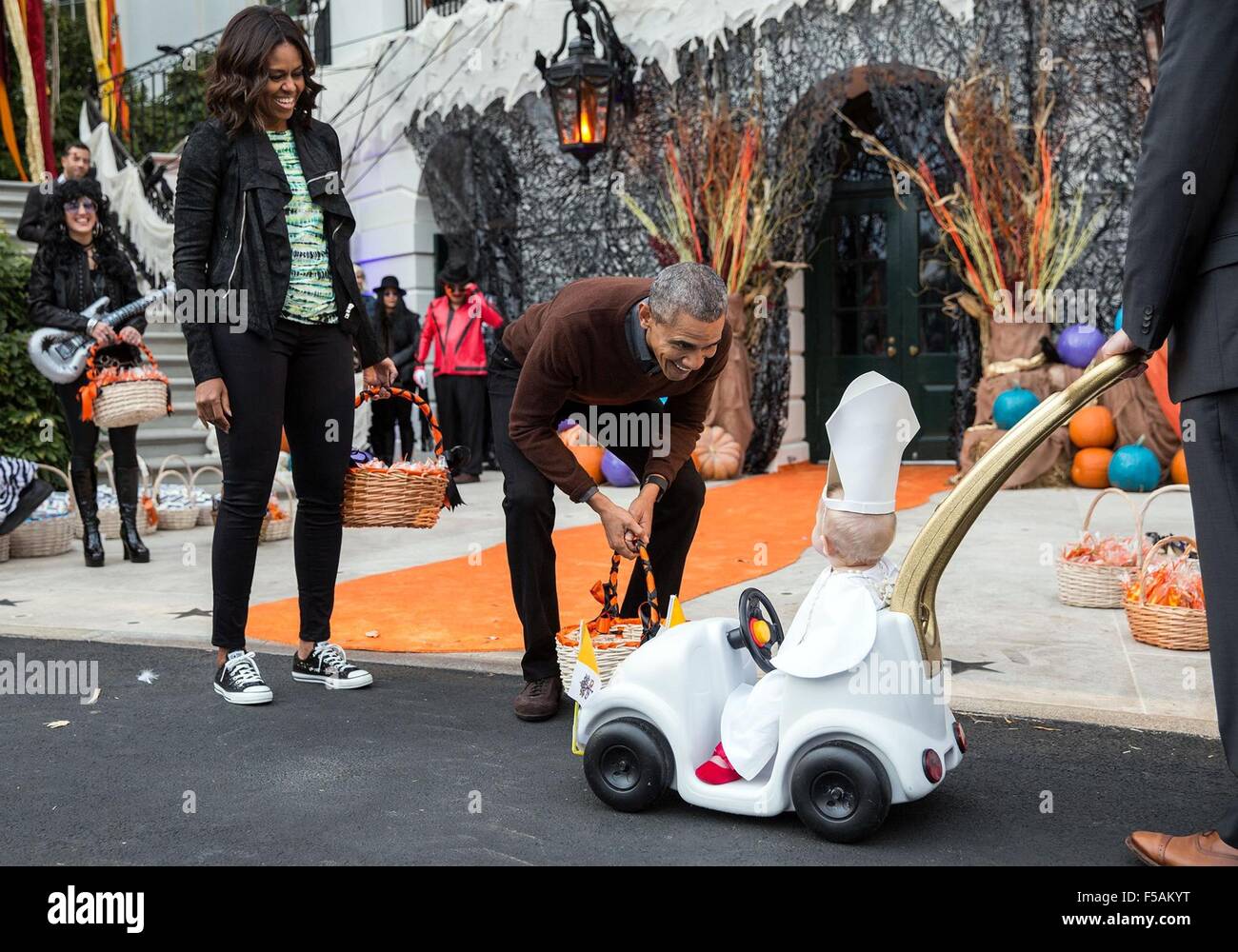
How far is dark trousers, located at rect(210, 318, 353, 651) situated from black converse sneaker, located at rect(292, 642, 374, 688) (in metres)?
0.05

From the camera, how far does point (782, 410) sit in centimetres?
1016

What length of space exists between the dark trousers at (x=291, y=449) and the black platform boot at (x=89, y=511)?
8.91ft

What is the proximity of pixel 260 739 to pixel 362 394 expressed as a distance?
3.85 ft

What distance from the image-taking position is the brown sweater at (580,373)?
3.04 metres

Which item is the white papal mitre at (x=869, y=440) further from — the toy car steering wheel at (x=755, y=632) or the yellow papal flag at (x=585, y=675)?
the yellow papal flag at (x=585, y=675)

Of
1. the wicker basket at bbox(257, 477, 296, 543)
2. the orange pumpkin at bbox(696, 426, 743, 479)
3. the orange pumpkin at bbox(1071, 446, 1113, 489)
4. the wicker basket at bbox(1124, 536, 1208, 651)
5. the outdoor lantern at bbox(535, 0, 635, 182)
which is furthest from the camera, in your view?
the outdoor lantern at bbox(535, 0, 635, 182)

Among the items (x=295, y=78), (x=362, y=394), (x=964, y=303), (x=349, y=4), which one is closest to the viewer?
(x=295, y=78)

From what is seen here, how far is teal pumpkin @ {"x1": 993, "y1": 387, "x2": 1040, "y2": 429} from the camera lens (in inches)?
324

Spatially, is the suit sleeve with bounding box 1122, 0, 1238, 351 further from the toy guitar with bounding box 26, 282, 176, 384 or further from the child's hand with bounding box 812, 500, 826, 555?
the toy guitar with bounding box 26, 282, 176, 384

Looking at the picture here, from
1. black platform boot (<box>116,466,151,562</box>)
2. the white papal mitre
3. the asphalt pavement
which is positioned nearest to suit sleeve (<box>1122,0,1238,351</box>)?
the white papal mitre

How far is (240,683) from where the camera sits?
353cm

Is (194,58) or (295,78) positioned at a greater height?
(194,58)
